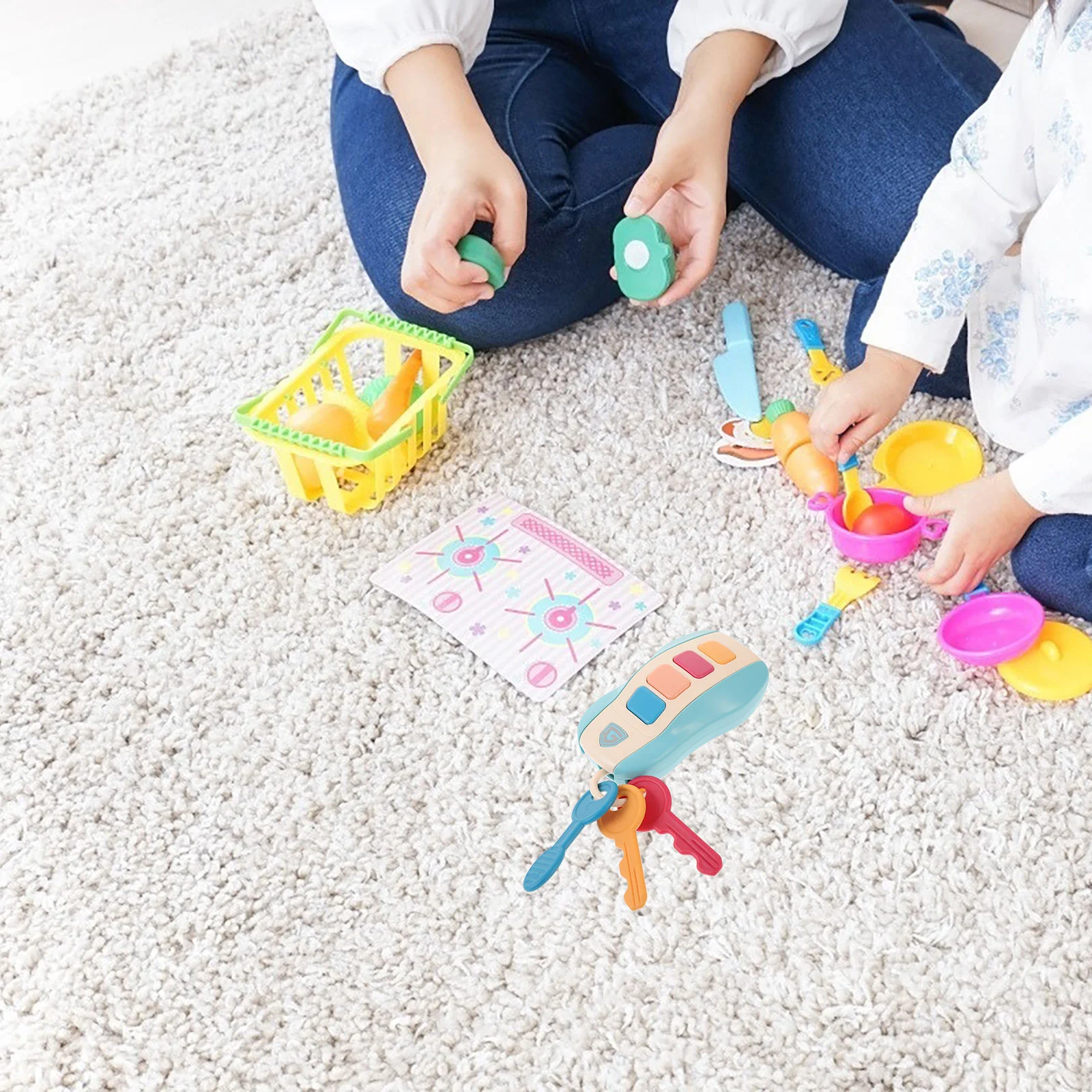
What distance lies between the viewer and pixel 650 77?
1.10 m

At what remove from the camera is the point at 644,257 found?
894 mm

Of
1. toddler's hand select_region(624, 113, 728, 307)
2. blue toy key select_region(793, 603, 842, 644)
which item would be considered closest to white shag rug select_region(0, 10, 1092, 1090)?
blue toy key select_region(793, 603, 842, 644)

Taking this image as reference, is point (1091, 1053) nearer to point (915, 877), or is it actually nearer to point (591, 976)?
point (915, 877)

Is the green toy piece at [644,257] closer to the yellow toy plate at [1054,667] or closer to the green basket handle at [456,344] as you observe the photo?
the green basket handle at [456,344]

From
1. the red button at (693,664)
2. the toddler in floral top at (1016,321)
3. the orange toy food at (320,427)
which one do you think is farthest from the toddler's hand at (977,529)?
the orange toy food at (320,427)

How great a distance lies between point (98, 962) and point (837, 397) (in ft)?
2.04

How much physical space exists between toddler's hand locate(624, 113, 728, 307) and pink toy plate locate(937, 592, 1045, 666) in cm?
32

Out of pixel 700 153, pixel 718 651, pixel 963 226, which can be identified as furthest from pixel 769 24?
pixel 718 651

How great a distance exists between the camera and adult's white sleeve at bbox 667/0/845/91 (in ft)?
3.14

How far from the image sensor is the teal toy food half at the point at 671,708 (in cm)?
54

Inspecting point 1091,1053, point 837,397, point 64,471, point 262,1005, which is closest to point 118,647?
point 64,471

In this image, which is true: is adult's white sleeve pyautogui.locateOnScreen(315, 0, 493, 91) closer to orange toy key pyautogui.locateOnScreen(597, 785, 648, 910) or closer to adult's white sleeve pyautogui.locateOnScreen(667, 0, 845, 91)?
adult's white sleeve pyautogui.locateOnScreen(667, 0, 845, 91)

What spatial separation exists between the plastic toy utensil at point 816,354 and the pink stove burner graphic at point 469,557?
0.31m

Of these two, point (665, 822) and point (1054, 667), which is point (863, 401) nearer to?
point (1054, 667)
